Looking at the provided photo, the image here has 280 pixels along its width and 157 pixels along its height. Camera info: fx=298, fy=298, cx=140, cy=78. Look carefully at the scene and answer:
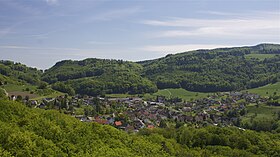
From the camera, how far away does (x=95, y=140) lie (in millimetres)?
47344

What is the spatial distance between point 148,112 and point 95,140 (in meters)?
83.8

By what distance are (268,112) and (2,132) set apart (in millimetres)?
113622

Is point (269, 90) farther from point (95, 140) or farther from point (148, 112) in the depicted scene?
point (95, 140)

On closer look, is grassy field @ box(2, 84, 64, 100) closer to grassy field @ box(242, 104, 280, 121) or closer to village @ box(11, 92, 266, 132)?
village @ box(11, 92, 266, 132)

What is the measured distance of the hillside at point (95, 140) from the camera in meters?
37.1

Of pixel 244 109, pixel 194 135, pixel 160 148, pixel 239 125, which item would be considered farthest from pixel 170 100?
pixel 160 148

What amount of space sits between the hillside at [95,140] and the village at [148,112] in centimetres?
3141

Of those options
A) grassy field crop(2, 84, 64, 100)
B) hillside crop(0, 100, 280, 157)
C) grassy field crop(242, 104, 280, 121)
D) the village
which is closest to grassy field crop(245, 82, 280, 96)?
the village

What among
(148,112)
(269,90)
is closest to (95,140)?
(148,112)

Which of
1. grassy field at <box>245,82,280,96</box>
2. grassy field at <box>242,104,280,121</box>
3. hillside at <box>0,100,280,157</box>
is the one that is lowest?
grassy field at <box>242,104,280,121</box>

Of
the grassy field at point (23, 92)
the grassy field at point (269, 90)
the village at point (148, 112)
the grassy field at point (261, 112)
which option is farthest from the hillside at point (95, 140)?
the grassy field at point (269, 90)

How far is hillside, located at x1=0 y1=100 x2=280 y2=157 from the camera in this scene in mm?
37066

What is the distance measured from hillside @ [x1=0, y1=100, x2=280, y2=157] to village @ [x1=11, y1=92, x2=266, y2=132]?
31.4m

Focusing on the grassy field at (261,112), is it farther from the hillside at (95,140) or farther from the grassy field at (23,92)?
the grassy field at (23,92)
